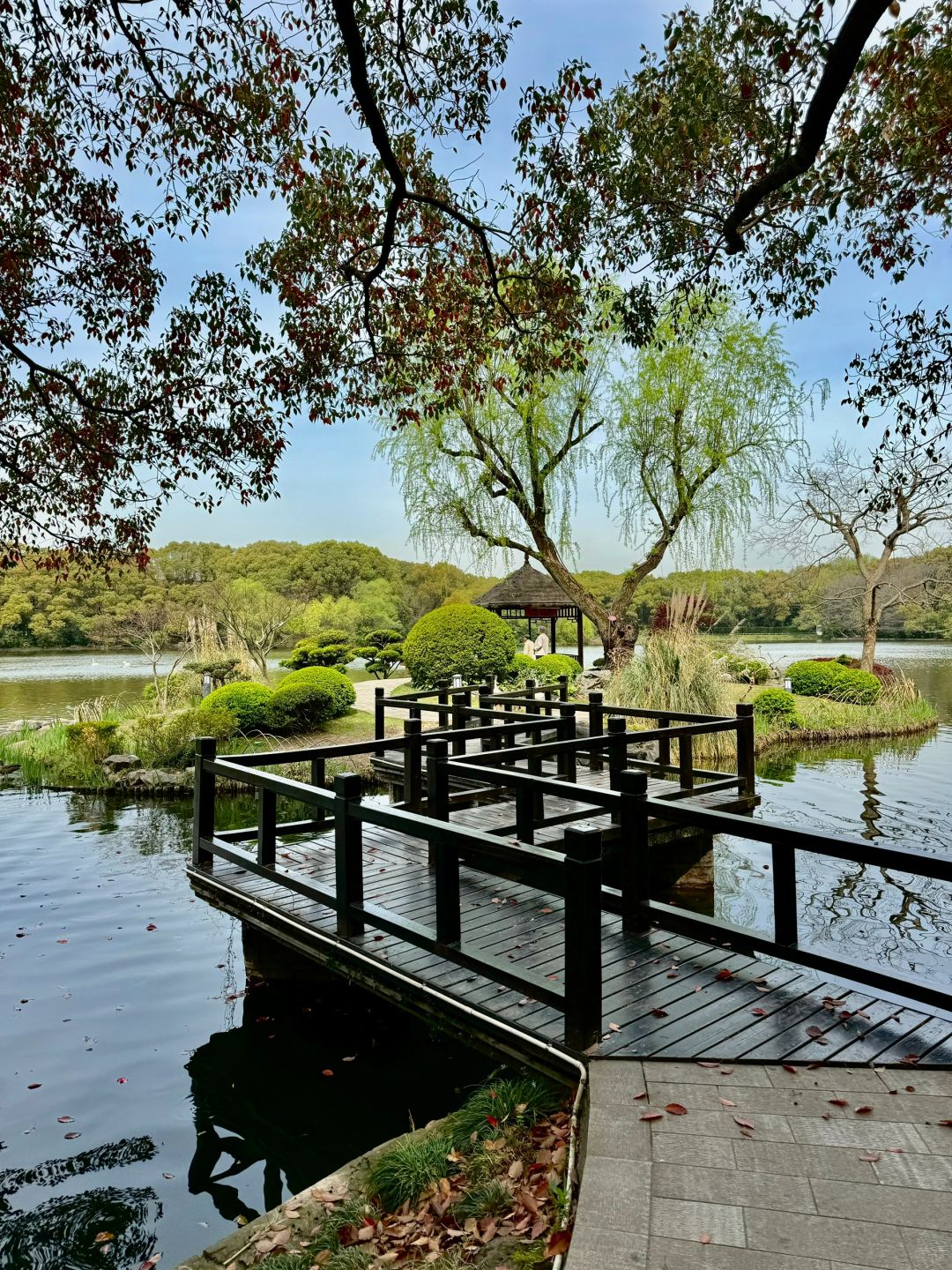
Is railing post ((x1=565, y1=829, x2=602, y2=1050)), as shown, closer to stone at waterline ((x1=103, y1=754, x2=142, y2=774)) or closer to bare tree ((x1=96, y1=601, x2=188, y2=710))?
stone at waterline ((x1=103, y1=754, x2=142, y2=774))

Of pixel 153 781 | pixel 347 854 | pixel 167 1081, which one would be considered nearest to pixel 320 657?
pixel 153 781

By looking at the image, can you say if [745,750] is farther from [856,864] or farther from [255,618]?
[255,618]

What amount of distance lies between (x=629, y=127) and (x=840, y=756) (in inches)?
387

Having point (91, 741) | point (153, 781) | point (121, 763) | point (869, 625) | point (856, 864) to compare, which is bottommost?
point (856, 864)

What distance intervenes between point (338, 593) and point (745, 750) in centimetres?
3218

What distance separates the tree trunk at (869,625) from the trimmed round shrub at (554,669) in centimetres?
618

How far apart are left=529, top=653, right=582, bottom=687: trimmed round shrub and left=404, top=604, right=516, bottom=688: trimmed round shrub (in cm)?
Answer: 80

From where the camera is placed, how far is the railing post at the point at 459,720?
6.55 meters

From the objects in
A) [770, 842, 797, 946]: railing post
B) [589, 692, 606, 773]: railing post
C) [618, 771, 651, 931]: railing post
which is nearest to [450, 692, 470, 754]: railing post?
[589, 692, 606, 773]: railing post

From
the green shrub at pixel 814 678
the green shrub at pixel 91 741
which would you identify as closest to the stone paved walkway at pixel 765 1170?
the green shrub at pixel 91 741

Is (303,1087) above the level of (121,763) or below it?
below

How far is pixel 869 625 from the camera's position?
57.3 ft

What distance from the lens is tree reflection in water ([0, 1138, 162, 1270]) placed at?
293 centimetres

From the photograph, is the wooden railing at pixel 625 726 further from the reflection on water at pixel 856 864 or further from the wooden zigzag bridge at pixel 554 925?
the reflection on water at pixel 856 864
